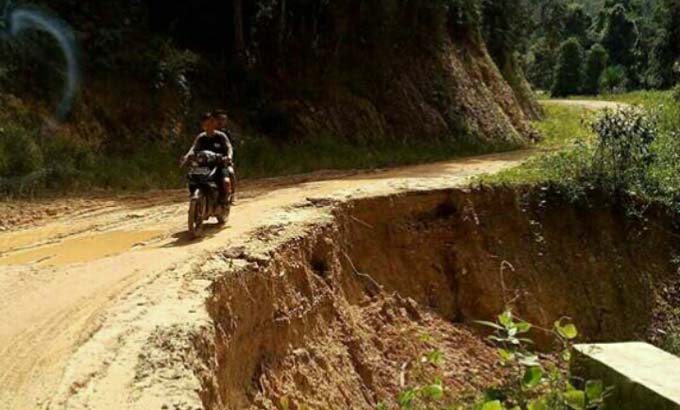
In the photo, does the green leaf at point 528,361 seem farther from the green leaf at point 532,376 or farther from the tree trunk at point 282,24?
the tree trunk at point 282,24

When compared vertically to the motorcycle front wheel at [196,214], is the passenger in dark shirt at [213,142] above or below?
above

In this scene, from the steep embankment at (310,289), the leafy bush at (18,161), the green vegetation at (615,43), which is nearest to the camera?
the steep embankment at (310,289)

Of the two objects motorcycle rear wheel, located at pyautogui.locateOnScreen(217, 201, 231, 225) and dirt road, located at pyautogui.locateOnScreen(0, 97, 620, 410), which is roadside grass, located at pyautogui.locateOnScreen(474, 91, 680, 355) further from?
motorcycle rear wheel, located at pyautogui.locateOnScreen(217, 201, 231, 225)

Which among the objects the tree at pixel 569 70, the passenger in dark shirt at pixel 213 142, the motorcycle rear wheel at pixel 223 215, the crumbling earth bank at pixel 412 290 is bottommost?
the crumbling earth bank at pixel 412 290

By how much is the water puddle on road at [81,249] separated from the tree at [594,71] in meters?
55.3

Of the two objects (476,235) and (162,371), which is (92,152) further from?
(162,371)

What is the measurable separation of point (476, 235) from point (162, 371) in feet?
27.6

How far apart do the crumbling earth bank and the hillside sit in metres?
4.91

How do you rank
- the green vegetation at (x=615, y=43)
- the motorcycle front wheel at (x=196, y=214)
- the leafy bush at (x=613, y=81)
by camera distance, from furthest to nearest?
the leafy bush at (x=613, y=81) → the green vegetation at (x=615, y=43) → the motorcycle front wheel at (x=196, y=214)

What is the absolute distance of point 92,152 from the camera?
14.7 meters

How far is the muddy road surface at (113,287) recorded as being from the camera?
→ 5.23m

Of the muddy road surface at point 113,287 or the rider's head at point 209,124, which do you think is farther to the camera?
the rider's head at point 209,124

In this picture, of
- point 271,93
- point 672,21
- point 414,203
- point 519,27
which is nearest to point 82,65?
point 271,93

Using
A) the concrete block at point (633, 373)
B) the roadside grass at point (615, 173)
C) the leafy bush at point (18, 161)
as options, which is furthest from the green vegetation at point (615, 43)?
the concrete block at point (633, 373)
